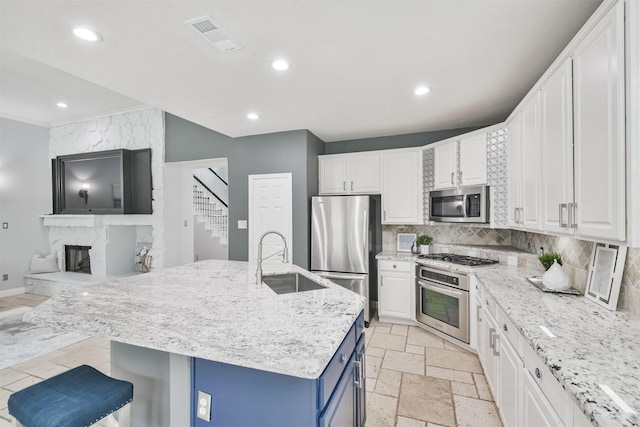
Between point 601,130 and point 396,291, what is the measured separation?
2.85 m

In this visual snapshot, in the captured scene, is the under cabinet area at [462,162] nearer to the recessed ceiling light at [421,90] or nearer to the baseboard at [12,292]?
the recessed ceiling light at [421,90]

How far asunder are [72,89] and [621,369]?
587 cm

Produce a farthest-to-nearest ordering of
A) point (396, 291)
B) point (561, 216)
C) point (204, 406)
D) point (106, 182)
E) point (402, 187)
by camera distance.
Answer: point (106, 182)
point (402, 187)
point (396, 291)
point (561, 216)
point (204, 406)

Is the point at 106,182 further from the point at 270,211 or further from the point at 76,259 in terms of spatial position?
the point at 270,211

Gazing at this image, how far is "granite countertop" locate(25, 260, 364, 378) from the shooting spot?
1.05m

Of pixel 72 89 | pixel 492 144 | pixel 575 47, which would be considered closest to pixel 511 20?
pixel 575 47

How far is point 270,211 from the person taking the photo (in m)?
4.16

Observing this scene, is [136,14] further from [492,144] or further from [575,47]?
[492,144]

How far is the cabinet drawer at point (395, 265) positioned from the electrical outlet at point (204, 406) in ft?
9.49

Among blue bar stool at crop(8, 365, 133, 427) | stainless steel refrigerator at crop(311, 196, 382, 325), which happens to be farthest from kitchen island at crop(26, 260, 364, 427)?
stainless steel refrigerator at crop(311, 196, 382, 325)

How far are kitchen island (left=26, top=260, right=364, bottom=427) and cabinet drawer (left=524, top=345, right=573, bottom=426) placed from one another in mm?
830

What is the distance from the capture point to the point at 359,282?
3.73 m

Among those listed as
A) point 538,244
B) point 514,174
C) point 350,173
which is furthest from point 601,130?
point 350,173

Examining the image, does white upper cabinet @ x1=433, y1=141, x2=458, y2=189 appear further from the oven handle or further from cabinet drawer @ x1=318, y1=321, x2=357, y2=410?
cabinet drawer @ x1=318, y1=321, x2=357, y2=410
